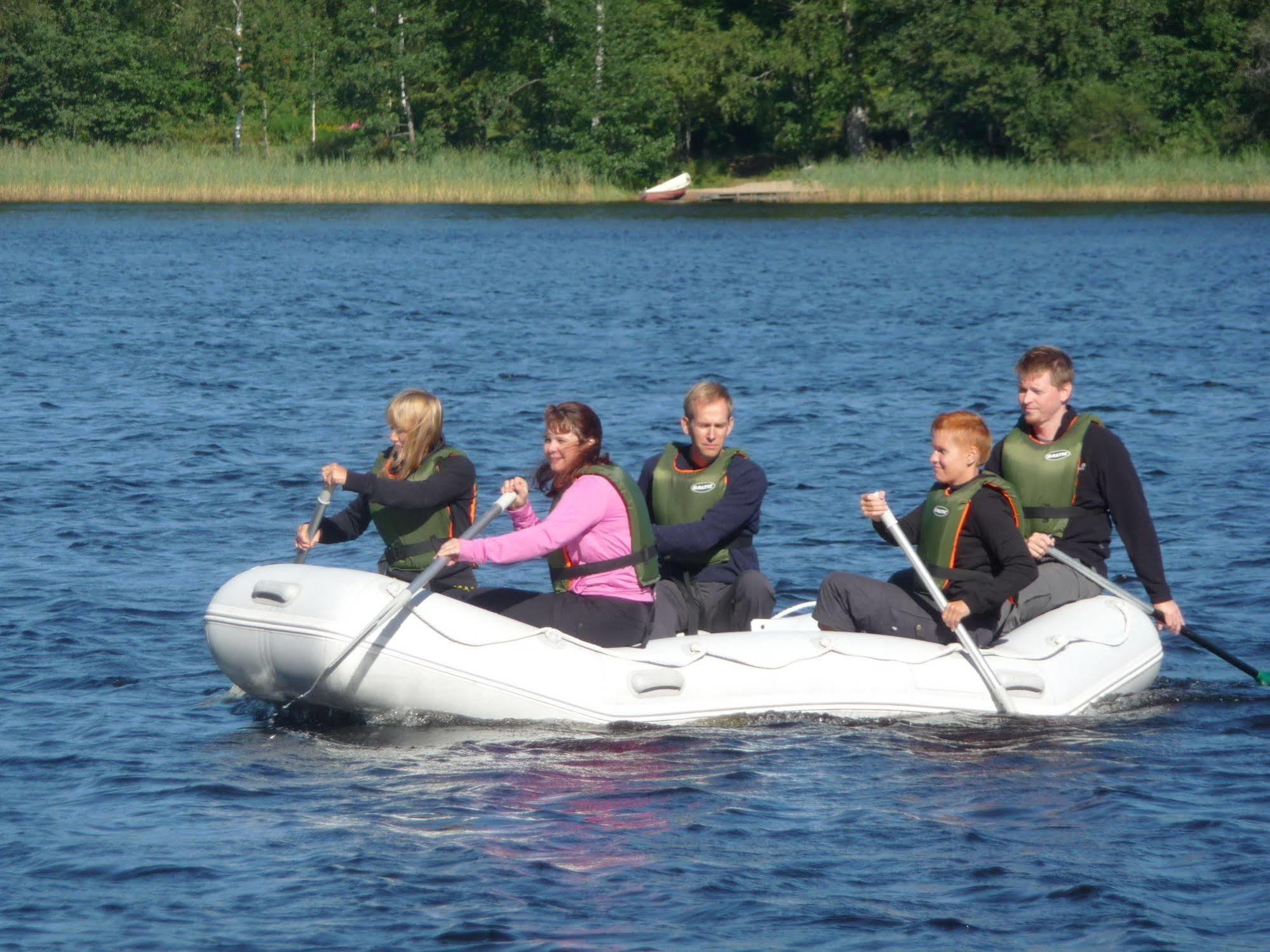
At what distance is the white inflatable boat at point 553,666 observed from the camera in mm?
6070

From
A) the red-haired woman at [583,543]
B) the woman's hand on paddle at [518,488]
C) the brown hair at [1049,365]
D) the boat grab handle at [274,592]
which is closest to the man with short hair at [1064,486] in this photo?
the brown hair at [1049,365]

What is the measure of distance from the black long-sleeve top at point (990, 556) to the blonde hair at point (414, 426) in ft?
5.55

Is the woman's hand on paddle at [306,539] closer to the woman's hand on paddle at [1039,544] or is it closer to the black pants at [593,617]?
the black pants at [593,617]

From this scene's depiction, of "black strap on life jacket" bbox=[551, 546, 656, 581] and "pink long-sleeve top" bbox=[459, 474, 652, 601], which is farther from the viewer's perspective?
"black strap on life jacket" bbox=[551, 546, 656, 581]

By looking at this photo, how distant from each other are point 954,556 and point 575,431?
4.85ft

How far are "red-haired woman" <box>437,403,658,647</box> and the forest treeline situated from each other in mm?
40036

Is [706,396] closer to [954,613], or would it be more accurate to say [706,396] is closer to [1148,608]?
[954,613]

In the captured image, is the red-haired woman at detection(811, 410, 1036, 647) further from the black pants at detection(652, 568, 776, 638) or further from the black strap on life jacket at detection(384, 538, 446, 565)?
the black strap on life jacket at detection(384, 538, 446, 565)

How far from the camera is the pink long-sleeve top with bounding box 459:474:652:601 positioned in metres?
5.91

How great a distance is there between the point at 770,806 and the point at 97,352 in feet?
44.1

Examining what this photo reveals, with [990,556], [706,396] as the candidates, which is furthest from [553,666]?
[990,556]

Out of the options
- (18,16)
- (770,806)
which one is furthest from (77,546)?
(18,16)

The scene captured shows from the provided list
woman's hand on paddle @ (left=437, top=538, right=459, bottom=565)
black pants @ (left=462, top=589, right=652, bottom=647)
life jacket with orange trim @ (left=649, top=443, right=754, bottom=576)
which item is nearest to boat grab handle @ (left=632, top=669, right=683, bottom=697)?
black pants @ (left=462, top=589, right=652, bottom=647)

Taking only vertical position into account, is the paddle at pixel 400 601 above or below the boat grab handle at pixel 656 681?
above
